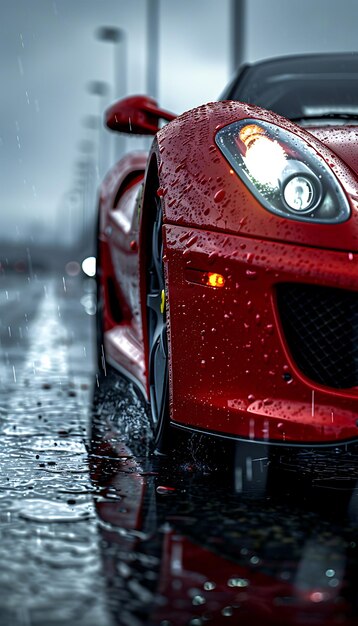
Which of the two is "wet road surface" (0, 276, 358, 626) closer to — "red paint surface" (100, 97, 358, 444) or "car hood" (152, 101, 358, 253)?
"red paint surface" (100, 97, 358, 444)

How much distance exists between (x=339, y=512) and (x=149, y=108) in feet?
7.28

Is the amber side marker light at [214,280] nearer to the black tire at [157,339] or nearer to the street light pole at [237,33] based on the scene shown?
the black tire at [157,339]

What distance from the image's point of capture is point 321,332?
3.38 meters

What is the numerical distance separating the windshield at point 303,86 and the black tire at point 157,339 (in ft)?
3.89

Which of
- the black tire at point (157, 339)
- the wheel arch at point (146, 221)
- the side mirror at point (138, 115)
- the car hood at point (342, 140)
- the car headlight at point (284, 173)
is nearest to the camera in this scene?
the car headlight at point (284, 173)

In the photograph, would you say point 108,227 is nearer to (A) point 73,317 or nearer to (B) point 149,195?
(B) point 149,195

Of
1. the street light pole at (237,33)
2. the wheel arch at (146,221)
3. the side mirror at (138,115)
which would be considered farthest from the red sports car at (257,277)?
the street light pole at (237,33)

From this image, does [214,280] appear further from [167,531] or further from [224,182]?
[167,531]

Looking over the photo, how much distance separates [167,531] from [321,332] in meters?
0.81

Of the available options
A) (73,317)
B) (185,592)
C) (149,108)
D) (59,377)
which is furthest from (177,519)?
(73,317)

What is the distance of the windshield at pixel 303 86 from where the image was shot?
516 cm

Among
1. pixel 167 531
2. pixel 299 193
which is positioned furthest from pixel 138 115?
pixel 167 531

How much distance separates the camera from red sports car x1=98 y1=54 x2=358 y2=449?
331 centimetres

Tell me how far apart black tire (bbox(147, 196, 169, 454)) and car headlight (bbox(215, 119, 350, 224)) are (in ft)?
1.28
